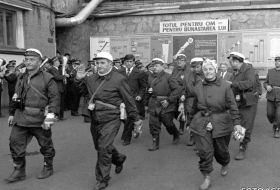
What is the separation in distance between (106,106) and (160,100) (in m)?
2.65

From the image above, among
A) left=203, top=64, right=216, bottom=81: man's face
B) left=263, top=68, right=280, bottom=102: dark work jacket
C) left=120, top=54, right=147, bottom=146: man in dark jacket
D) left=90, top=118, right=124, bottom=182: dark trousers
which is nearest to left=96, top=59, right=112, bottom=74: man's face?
left=90, top=118, right=124, bottom=182: dark trousers

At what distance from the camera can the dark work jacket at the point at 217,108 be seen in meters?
5.42

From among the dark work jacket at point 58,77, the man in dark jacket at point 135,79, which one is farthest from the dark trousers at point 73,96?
the man in dark jacket at point 135,79

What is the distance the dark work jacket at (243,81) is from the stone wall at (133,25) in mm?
10090

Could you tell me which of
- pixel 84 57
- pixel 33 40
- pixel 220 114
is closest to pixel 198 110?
pixel 220 114

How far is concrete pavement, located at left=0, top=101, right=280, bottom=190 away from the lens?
5676 mm

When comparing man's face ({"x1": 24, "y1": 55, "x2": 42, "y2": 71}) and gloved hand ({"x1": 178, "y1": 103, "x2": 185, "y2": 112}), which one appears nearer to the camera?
man's face ({"x1": 24, "y1": 55, "x2": 42, "y2": 71})

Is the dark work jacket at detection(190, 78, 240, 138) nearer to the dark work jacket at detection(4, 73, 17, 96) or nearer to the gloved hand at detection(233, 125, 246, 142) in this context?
the gloved hand at detection(233, 125, 246, 142)

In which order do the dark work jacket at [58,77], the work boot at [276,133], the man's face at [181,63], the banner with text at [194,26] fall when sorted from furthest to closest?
the banner with text at [194,26], the dark work jacket at [58,77], the work boot at [276,133], the man's face at [181,63]

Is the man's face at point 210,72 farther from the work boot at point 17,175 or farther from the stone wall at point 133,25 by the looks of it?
the stone wall at point 133,25

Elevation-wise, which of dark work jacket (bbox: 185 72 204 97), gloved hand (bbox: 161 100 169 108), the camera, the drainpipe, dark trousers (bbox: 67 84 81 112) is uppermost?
the drainpipe

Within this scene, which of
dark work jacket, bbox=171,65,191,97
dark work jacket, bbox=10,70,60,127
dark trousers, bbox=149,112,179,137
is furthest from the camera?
dark work jacket, bbox=171,65,191,97

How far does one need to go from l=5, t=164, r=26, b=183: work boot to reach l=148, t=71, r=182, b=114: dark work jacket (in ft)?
10.0

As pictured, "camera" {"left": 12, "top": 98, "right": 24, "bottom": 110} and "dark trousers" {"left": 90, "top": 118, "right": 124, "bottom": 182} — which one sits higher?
"camera" {"left": 12, "top": 98, "right": 24, "bottom": 110}
